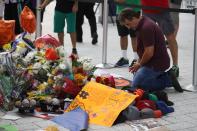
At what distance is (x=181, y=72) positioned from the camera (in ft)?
23.5

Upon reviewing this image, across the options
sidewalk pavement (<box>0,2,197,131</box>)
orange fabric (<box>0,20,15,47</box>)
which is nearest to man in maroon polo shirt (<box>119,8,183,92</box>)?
sidewalk pavement (<box>0,2,197,131</box>)

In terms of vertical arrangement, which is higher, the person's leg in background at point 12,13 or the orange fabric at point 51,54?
the person's leg in background at point 12,13

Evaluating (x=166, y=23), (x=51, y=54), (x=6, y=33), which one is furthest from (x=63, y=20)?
(x=51, y=54)

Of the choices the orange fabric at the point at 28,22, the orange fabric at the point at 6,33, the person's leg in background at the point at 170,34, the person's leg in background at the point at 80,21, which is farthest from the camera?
the person's leg in background at the point at 80,21

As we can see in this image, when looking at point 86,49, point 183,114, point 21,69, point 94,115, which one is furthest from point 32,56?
point 86,49

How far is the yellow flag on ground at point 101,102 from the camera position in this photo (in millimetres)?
4848

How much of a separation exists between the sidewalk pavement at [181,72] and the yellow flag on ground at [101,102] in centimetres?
21

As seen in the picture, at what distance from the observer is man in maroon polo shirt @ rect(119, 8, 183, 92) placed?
5691 millimetres

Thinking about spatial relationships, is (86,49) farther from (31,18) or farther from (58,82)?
(58,82)

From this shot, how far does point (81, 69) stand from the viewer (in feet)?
18.4

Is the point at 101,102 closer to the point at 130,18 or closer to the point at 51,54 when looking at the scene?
the point at 51,54

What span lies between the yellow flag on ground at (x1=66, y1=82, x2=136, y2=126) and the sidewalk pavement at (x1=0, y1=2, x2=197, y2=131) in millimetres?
213

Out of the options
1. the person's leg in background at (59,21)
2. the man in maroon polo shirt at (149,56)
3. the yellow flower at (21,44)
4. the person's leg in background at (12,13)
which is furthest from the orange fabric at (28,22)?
the person's leg in background at (12,13)

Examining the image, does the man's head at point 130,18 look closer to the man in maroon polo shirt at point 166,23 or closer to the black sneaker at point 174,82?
the black sneaker at point 174,82
